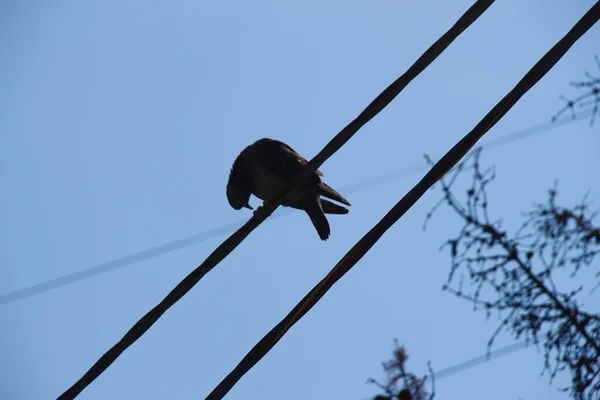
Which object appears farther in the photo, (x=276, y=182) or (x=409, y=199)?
(x=276, y=182)

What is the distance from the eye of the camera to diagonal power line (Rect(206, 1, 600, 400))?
229cm

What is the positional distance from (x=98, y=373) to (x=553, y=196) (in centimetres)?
259

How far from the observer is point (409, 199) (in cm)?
241

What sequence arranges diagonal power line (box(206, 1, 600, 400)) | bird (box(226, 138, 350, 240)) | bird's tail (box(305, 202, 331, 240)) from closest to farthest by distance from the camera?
1. diagonal power line (box(206, 1, 600, 400))
2. bird (box(226, 138, 350, 240))
3. bird's tail (box(305, 202, 331, 240))

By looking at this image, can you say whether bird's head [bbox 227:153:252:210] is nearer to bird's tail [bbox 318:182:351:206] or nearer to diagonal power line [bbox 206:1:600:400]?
bird's tail [bbox 318:182:351:206]

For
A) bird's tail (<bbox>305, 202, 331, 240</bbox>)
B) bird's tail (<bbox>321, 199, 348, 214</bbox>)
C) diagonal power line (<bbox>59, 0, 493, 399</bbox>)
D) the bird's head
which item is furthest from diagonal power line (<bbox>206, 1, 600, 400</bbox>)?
the bird's head

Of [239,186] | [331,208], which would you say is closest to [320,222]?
[331,208]

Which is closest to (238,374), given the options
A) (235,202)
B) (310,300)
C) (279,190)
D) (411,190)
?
(310,300)

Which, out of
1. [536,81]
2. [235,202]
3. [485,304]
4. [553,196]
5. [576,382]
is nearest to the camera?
[536,81]

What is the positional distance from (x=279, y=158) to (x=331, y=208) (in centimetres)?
69

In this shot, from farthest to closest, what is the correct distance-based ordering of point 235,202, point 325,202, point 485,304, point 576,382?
point 235,202
point 325,202
point 485,304
point 576,382

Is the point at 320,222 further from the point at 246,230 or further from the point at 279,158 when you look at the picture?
the point at 246,230

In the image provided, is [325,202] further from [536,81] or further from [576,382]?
[536,81]

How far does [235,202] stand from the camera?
5883 millimetres
